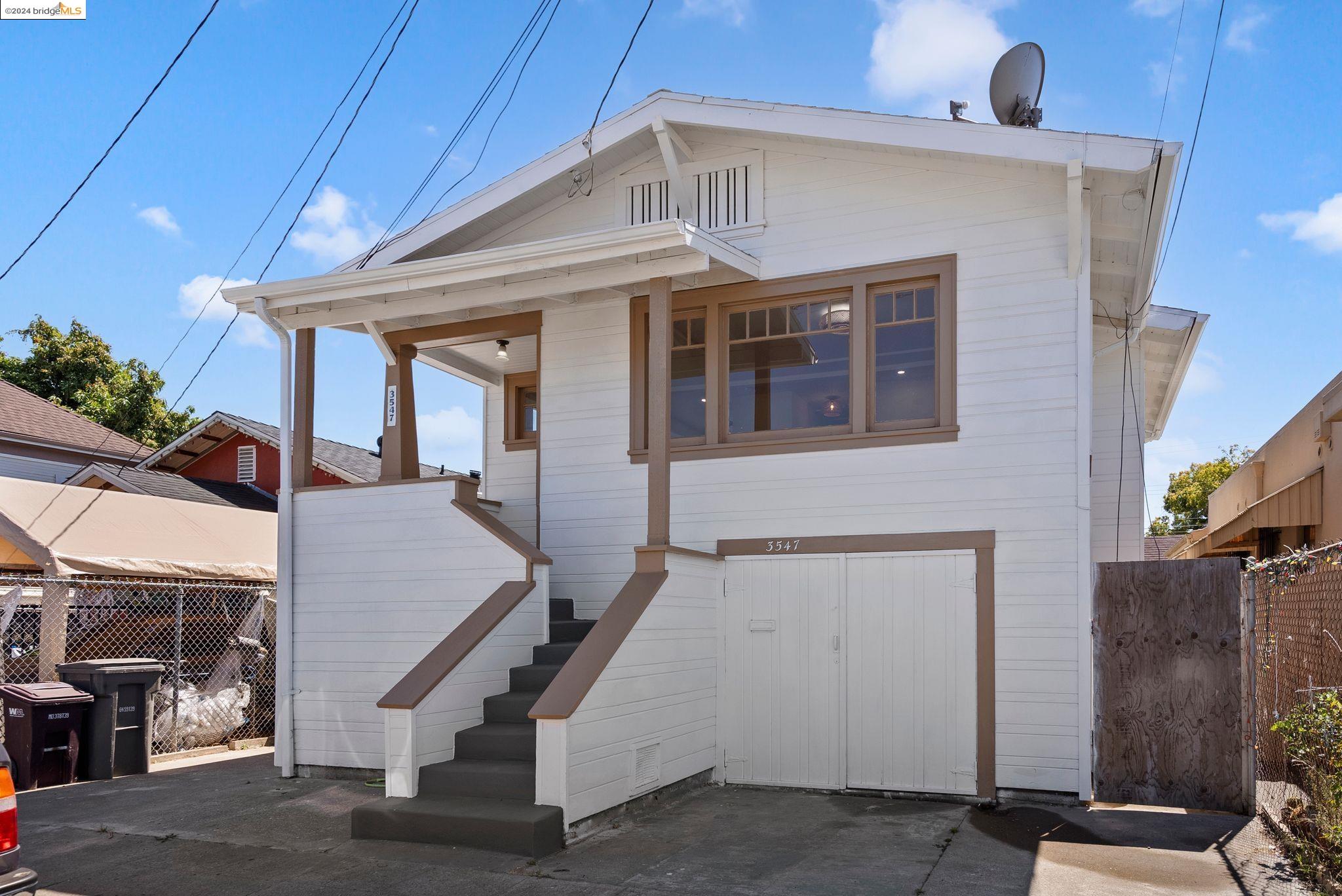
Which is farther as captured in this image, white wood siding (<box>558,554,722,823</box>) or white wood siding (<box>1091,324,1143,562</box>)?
white wood siding (<box>1091,324,1143,562</box>)

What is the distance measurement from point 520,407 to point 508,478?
970 millimetres

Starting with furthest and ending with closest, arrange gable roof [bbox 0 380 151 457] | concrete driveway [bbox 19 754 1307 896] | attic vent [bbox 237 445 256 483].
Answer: attic vent [bbox 237 445 256 483] → gable roof [bbox 0 380 151 457] → concrete driveway [bbox 19 754 1307 896]

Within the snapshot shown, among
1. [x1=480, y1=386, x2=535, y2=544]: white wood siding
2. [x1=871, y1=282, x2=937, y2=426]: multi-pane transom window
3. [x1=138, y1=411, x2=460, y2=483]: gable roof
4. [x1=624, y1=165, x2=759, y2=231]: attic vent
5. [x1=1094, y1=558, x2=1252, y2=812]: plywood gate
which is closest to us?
[x1=1094, y1=558, x2=1252, y2=812]: plywood gate

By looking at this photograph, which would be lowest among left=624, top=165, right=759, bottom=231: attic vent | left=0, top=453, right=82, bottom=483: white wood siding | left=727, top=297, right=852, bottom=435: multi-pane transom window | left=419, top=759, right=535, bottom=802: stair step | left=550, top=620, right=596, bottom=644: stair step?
left=419, top=759, right=535, bottom=802: stair step

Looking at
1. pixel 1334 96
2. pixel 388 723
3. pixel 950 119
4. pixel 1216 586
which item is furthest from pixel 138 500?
pixel 1334 96

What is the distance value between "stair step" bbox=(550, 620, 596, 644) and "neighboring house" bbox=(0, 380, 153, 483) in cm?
1417

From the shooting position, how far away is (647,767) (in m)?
7.43

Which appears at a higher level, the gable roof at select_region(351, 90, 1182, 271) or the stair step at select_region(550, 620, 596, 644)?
the gable roof at select_region(351, 90, 1182, 271)

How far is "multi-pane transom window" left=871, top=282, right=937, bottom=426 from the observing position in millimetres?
8430

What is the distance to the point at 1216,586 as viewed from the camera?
303 inches

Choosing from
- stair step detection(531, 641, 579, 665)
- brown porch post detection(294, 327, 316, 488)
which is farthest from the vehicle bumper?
brown porch post detection(294, 327, 316, 488)

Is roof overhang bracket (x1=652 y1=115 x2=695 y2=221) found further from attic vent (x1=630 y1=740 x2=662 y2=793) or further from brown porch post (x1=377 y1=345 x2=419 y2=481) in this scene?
attic vent (x1=630 y1=740 x2=662 y2=793)

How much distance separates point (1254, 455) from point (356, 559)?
13663 mm

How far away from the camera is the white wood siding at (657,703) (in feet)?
21.7
